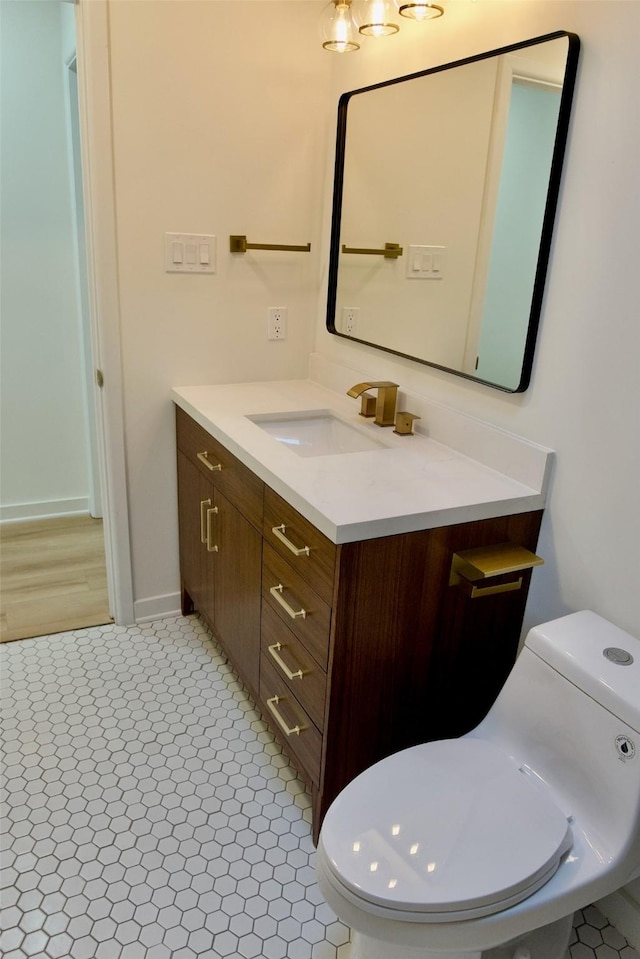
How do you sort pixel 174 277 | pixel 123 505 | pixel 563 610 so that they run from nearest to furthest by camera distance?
1. pixel 563 610
2. pixel 174 277
3. pixel 123 505

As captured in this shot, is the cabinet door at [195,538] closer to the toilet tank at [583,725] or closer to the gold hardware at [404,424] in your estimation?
the gold hardware at [404,424]

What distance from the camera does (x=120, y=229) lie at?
2.06 meters

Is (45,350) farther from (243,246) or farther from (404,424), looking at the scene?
(404,424)

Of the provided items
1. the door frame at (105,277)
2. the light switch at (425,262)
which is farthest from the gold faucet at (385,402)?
the door frame at (105,277)

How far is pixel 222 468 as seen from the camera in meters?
1.93

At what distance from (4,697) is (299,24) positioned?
225 centimetres

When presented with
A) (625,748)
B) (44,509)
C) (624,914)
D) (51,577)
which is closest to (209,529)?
(51,577)

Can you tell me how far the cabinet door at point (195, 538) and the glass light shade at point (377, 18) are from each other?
1299 millimetres

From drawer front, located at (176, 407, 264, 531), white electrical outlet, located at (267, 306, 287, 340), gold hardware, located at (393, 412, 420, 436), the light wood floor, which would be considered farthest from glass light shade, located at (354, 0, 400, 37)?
the light wood floor

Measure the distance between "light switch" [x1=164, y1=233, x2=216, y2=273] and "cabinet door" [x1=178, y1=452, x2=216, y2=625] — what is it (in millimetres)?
608

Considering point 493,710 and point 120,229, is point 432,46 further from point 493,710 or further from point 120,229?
point 493,710

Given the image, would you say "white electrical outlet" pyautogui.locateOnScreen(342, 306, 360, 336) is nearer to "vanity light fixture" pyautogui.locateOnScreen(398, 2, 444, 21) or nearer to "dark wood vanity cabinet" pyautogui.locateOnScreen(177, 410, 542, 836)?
"dark wood vanity cabinet" pyautogui.locateOnScreen(177, 410, 542, 836)

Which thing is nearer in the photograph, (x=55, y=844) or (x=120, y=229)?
(x=55, y=844)

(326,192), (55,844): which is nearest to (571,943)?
(55,844)
